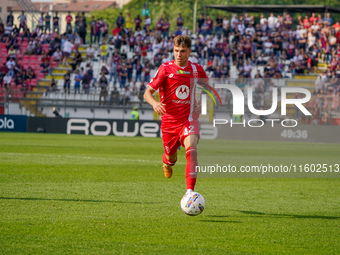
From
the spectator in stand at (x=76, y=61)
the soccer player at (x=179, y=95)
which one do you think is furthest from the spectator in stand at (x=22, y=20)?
the soccer player at (x=179, y=95)

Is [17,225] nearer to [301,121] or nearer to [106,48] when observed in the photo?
[301,121]

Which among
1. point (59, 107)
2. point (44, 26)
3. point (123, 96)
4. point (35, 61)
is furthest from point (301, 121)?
point (44, 26)

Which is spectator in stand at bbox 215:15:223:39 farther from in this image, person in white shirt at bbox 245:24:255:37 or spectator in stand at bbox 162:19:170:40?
spectator in stand at bbox 162:19:170:40

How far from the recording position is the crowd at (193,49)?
1257 inches

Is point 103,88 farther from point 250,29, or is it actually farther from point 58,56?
point 250,29

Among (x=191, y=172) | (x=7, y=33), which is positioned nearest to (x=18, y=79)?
(x=7, y=33)

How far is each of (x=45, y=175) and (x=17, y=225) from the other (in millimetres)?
5259

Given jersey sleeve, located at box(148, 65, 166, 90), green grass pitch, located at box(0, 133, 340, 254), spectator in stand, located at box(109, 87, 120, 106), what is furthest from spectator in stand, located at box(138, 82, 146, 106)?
jersey sleeve, located at box(148, 65, 166, 90)

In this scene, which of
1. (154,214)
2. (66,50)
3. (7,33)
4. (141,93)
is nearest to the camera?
(154,214)

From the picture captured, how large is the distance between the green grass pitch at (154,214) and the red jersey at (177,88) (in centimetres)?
127

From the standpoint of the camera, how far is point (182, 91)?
7.80 metres

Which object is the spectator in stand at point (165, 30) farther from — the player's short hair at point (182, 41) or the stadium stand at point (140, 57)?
the player's short hair at point (182, 41)

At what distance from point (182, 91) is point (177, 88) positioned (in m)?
0.08

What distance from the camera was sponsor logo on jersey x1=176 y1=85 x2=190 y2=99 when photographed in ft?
25.6
